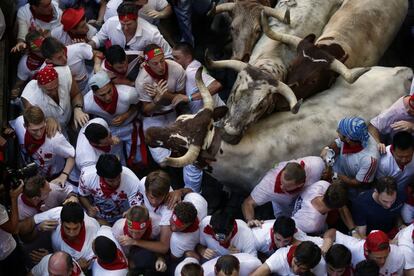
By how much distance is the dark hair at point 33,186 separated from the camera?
8289 millimetres

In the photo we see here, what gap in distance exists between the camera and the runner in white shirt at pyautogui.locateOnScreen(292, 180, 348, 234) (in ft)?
27.1

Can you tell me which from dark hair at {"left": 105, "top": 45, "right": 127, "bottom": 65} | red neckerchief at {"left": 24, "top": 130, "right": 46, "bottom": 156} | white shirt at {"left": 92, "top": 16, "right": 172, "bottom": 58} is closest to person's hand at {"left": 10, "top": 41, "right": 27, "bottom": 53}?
white shirt at {"left": 92, "top": 16, "right": 172, "bottom": 58}

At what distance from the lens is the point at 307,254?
743cm

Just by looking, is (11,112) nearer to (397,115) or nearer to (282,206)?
(282,206)

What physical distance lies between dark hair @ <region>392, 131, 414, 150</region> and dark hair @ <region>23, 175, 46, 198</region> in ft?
12.4

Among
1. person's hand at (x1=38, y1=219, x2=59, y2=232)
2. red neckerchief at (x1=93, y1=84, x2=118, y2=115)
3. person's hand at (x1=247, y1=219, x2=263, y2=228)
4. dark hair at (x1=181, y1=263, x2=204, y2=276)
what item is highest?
dark hair at (x1=181, y1=263, x2=204, y2=276)

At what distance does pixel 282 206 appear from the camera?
8.95 m

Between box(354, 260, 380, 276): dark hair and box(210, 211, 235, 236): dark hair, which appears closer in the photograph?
box(354, 260, 380, 276): dark hair

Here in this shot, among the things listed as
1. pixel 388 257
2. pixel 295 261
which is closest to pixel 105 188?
pixel 295 261

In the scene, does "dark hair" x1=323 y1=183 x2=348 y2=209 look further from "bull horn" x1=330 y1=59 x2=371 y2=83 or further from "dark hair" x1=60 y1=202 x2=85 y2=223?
"dark hair" x1=60 y1=202 x2=85 y2=223

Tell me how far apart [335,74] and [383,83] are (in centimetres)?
61

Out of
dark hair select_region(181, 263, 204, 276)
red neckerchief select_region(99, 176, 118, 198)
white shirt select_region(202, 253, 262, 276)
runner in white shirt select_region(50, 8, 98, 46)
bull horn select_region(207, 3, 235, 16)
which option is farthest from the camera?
bull horn select_region(207, 3, 235, 16)

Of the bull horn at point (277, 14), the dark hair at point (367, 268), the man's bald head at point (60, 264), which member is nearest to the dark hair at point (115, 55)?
the bull horn at point (277, 14)

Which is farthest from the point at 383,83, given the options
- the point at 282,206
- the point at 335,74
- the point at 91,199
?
the point at 91,199
